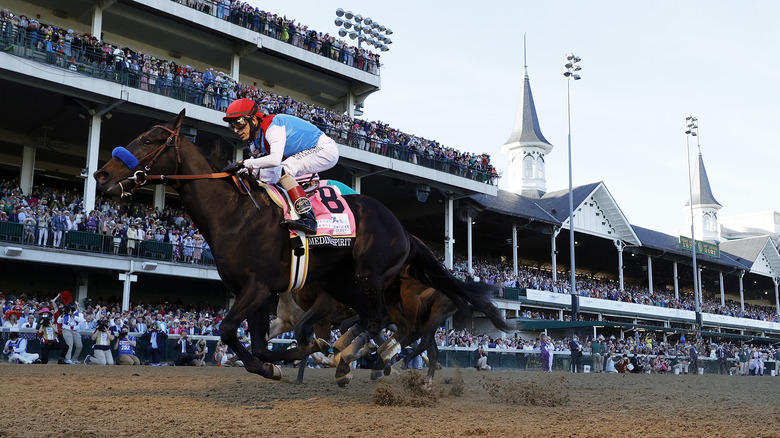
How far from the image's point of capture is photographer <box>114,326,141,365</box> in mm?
15617

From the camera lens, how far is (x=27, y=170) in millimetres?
25250

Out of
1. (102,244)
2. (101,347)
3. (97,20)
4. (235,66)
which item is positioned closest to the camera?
(101,347)

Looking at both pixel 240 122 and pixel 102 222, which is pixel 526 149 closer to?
pixel 102 222

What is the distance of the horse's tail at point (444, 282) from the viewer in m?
8.33

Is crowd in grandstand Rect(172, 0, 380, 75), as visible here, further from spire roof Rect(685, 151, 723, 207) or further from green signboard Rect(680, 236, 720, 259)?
spire roof Rect(685, 151, 723, 207)

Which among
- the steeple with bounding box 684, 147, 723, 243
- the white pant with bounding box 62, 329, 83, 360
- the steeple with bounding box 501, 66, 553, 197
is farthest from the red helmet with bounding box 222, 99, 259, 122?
the steeple with bounding box 684, 147, 723, 243

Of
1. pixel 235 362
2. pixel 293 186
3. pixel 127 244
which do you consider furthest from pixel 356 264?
pixel 127 244

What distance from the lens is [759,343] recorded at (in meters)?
51.7

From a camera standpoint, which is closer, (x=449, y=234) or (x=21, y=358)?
(x=21, y=358)

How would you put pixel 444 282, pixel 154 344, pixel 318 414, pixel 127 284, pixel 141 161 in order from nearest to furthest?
pixel 318 414 < pixel 141 161 < pixel 444 282 < pixel 154 344 < pixel 127 284

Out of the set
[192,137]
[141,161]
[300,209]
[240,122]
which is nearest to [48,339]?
[141,161]

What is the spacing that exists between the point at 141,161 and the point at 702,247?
48611mm

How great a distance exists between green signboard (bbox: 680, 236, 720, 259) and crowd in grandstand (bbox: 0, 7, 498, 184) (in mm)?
20774

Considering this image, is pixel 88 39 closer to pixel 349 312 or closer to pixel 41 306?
pixel 41 306
